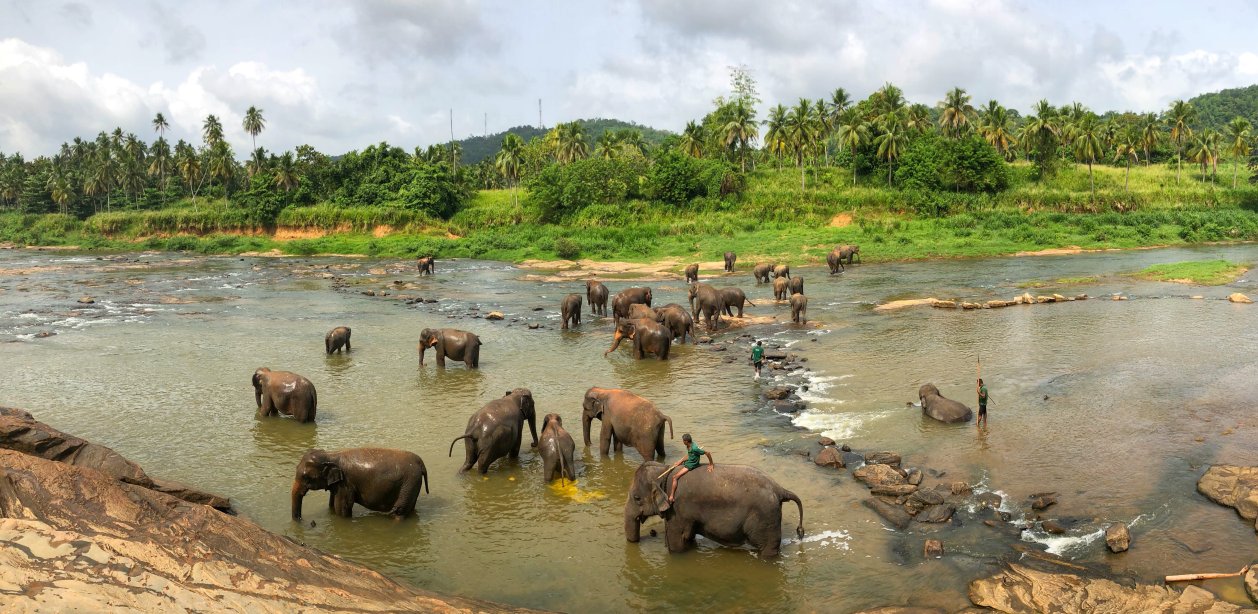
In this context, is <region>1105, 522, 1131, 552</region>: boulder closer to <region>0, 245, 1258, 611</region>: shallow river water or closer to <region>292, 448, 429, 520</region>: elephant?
<region>0, 245, 1258, 611</region>: shallow river water

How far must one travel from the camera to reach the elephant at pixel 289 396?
16422 millimetres

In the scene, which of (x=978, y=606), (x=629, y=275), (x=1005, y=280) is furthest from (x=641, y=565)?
(x=629, y=275)

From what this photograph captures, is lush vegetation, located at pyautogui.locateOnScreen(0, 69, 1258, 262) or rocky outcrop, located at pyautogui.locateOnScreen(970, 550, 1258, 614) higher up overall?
lush vegetation, located at pyautogui.locateOnScreen(0, 69, 1258, 262)

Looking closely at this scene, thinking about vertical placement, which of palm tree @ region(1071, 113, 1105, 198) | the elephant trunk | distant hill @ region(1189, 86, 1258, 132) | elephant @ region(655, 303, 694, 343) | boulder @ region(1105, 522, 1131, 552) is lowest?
boulder @ region(1105, 522, 1131, 552)

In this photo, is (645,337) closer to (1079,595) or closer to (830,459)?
(830,459)

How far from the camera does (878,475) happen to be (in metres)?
12.6

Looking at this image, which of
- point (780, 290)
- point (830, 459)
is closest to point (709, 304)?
point (780, 290)

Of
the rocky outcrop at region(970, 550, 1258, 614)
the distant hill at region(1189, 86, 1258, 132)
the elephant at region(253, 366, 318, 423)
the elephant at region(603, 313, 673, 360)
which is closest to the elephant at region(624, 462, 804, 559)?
the rocky outcrop at region(970, 550, 1258, 614)

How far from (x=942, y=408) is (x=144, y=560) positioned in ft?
42.0

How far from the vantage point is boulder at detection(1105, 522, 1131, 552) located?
9.87m

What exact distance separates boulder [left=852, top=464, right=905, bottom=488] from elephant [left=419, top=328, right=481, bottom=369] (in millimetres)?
11255

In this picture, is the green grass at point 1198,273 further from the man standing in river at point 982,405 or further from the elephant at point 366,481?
the elephant at point 366,481

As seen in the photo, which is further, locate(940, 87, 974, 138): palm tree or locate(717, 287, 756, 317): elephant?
locate(940, 87, 974, 138): palm tree

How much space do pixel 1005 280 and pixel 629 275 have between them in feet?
61.8
